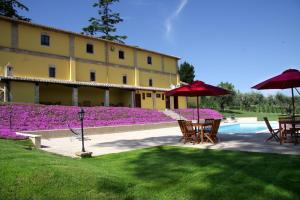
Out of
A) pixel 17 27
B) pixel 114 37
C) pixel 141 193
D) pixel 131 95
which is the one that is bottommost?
pixel 141 193

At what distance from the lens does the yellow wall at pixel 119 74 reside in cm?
3513

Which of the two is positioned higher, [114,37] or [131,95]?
[114,37]

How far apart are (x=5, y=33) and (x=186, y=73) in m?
38.9

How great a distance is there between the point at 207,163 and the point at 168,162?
941mm

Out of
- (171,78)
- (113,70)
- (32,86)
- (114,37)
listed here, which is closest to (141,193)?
(32,86)

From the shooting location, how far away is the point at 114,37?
4784 centimetres

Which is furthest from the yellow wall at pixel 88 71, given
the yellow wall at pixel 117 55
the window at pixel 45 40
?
the window at pixel 45 40

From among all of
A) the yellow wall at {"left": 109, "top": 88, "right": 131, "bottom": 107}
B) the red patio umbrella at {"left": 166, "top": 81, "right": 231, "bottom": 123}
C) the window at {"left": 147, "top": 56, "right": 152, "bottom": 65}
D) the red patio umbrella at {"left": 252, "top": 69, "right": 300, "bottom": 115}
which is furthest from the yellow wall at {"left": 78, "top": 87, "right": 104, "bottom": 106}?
the red patio umbrella at {"left": 252, "top": 69, "right": 300, "bottom": 115}

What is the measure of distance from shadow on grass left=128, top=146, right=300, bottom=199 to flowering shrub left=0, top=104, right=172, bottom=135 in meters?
12.1

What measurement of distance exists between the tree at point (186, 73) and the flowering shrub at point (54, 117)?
32968 mm

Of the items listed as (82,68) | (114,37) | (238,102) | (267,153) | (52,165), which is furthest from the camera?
(238,102)

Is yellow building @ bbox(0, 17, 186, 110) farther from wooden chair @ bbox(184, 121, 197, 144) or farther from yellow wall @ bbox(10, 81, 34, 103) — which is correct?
wooden chair @ bbox(184, 121, 197, 144)

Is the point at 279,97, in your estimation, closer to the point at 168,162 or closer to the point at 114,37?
the point at 114,37

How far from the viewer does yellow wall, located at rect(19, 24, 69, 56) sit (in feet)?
89.7
